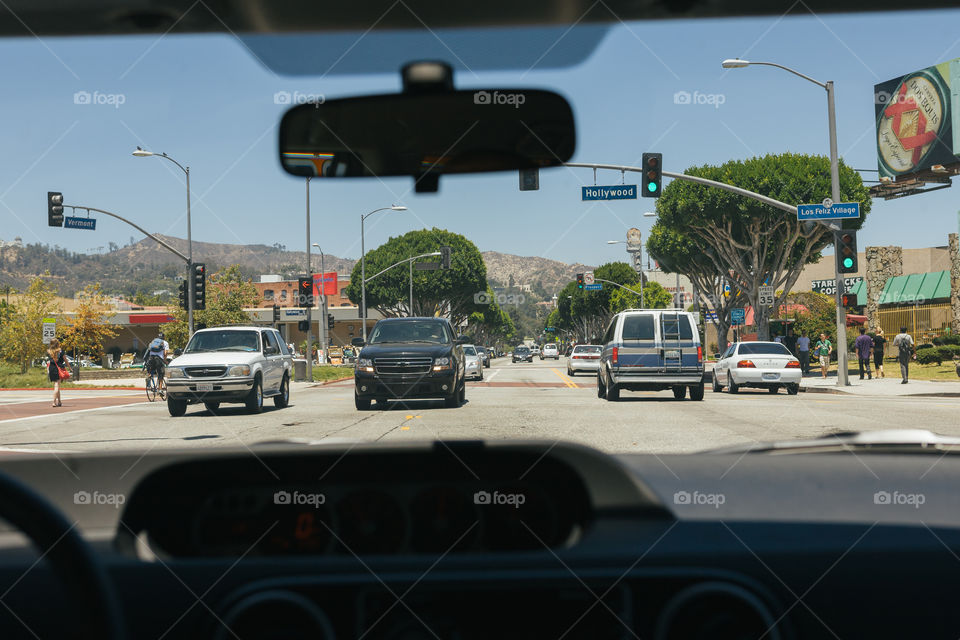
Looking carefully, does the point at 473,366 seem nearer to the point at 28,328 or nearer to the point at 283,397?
the point at 283,397

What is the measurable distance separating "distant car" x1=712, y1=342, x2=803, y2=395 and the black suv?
768 centimetres

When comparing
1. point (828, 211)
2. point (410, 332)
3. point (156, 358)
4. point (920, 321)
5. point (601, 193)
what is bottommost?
point (156, 358)

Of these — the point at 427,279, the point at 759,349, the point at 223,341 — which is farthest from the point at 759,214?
the point at 427,279

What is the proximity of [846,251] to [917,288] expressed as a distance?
39741 millimetres

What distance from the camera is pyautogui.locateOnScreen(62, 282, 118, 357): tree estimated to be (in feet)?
154

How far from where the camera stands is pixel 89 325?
48.0 metres

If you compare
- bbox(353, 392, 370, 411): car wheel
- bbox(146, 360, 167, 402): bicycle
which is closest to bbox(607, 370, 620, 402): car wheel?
bbox(353, 392, 370, 411): car wheel

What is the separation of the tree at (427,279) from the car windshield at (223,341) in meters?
10.9

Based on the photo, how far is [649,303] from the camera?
245ft

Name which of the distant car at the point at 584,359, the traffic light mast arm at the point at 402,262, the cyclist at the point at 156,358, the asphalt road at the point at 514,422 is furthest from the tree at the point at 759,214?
the traffic light mast arm at the point at 402,262

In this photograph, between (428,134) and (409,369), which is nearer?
(428,134)

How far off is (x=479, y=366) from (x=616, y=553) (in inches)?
1151

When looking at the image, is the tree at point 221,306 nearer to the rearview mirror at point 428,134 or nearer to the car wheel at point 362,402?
the car wheel at point 362,402

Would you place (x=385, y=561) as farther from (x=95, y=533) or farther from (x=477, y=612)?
(x=95, y=533)
